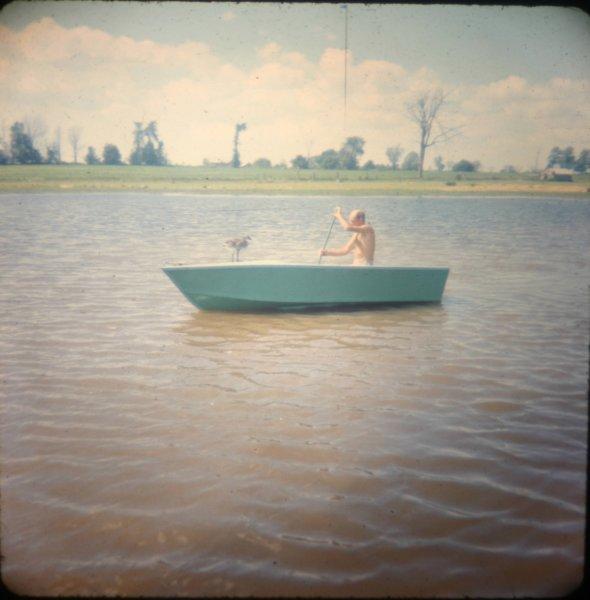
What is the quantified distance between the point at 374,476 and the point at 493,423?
4.58 feet

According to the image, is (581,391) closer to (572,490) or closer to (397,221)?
(572,490)

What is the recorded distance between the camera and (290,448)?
434 cm

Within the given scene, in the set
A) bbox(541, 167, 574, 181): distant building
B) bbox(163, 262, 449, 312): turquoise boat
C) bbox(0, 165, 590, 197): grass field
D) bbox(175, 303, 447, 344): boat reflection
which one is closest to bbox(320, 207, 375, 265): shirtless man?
bbox(163, 262, 449, 312): turquoise boat

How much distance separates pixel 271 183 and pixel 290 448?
4317cm

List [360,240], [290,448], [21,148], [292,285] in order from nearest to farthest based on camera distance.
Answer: [290,448] → [292,285] → [360,240] → [21,148]

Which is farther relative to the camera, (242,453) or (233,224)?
(233,224)

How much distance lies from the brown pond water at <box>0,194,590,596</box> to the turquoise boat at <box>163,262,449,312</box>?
0.81 feet

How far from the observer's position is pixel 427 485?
12.5 ft

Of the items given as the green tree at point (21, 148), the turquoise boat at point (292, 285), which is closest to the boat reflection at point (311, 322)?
the turquoise boat at point (292, 285)

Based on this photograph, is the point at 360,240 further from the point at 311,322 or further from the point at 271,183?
the point at 271,183

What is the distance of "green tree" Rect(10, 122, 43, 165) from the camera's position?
1368 inches

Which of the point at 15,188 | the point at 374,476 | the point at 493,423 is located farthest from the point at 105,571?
the point at 15,188

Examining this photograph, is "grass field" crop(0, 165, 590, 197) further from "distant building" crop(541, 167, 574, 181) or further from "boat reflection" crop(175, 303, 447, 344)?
"boat reflection" crop(175, 303, 447, 344)

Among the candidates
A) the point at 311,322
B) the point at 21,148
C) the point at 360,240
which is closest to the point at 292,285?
the point at 311,322
